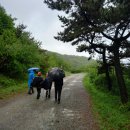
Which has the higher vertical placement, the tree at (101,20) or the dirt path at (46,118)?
the tree at (101,20)

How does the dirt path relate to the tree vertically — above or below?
below

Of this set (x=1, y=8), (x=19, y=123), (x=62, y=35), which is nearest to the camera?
(x=19, y=123)

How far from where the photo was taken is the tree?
17844 mm

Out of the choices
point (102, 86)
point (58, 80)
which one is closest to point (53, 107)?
point (58, 80)

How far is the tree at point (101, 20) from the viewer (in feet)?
58.5

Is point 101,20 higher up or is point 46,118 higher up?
point 101,20

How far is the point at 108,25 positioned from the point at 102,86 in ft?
46.7

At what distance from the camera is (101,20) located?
1864 centimetres

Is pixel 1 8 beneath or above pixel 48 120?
above

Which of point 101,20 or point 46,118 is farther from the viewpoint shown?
point 101,20

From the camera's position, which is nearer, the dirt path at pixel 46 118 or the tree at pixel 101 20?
the dirt path at pixel 46 118

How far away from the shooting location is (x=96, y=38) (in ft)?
80.4

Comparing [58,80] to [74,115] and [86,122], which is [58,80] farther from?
[86,122]

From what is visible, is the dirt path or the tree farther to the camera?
the tree
